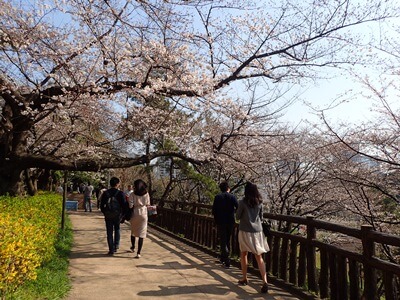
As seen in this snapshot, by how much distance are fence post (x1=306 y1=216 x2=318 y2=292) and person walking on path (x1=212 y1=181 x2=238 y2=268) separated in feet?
6.12

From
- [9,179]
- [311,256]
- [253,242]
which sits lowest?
[311,256]

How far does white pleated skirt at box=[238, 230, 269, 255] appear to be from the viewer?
5.30m

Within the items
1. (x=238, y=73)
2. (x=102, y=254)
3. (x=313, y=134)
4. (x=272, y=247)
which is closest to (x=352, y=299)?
(x=272, y=247)

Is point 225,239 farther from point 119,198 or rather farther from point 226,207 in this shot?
point 119,198

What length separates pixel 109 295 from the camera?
15.1 ft

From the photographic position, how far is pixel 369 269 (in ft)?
13.3

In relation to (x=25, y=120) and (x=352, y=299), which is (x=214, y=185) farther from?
(x=352, y=299)

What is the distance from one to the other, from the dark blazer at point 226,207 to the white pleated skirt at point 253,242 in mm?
1386

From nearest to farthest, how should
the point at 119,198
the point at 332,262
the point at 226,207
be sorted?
1. the point at 332,262
2. the point at 226,207
3. the point at 119,198

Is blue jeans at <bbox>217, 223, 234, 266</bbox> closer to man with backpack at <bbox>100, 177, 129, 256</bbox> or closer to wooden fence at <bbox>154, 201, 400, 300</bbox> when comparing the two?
wooden fence at <bbox>154, 201, 400, 300</bbox>

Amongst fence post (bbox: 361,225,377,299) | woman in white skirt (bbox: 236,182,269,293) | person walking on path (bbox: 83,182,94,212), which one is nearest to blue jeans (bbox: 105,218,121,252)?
woman in white skirt (bbox: 236,182,269,293)

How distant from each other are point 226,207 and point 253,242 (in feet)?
5.18

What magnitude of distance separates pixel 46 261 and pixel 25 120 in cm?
423

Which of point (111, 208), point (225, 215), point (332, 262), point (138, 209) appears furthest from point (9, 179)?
point (332, 262)
